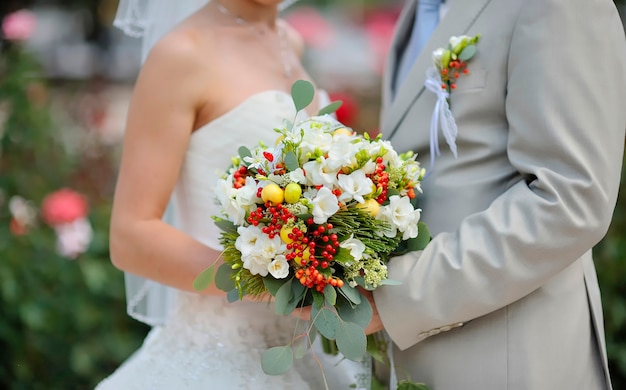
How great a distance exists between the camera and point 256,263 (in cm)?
183

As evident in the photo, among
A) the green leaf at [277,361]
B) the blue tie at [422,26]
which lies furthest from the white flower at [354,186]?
the blue tie at [422,26]

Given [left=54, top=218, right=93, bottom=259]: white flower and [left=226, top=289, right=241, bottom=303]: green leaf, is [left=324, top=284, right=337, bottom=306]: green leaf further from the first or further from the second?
[left=54, top=218, right=93, bottom=259]: white flower

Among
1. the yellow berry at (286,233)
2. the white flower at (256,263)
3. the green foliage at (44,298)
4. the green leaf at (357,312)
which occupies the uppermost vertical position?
the yellow berry at (286,233)

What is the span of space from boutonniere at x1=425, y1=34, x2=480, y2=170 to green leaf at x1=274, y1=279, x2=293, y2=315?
2.05ft

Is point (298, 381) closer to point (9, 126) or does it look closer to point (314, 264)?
point (314, 264)

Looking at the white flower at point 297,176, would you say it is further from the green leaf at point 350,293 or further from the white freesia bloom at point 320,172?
the green leaf at point 350,293

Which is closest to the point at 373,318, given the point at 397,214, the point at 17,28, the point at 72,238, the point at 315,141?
the point at 397,214

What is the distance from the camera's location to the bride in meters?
2.27

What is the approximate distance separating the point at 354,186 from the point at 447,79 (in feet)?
1.79

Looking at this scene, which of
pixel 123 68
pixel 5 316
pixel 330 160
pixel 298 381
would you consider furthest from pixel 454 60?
pixel 123 68

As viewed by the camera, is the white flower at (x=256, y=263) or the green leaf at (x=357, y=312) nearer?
the white flower at (x=256, y=263)

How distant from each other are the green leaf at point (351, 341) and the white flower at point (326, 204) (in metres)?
0.30

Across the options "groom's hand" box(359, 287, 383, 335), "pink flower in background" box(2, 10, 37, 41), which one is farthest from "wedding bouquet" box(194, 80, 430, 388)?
"pink flower in background" box(2, 10, 37, 41)

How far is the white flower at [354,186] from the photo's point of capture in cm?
A: 179
